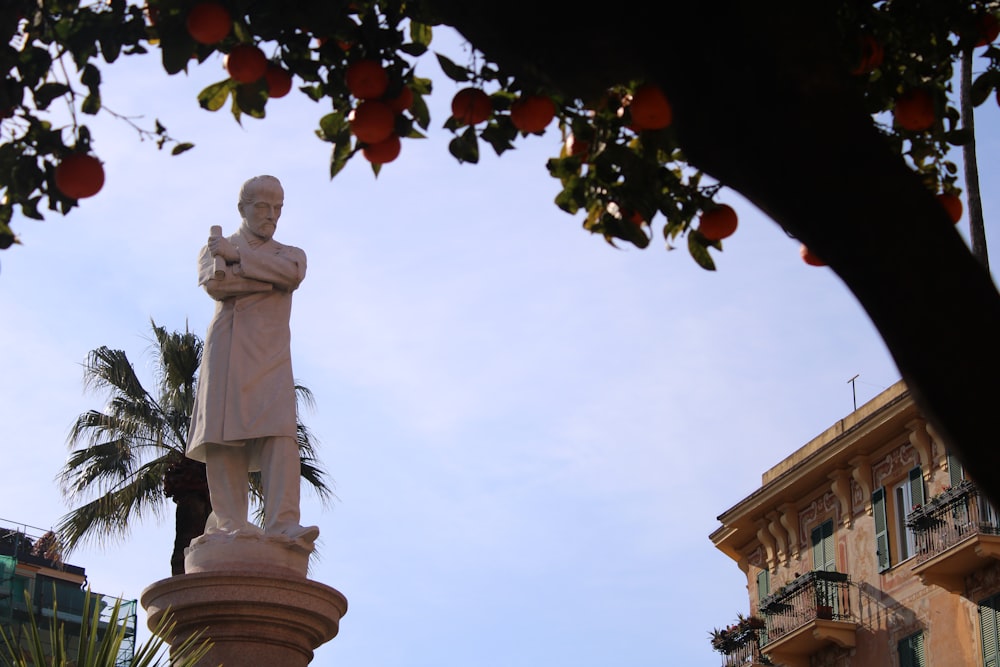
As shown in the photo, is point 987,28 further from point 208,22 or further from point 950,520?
point 950,520

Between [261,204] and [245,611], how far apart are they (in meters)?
2.75

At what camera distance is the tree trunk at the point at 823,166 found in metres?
2.43

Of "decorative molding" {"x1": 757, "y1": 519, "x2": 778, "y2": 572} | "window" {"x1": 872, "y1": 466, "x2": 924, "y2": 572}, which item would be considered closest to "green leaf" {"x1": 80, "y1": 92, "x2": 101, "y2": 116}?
"window" {"x1": 872, "y1": 466, "x2": 924, "y2": 572}

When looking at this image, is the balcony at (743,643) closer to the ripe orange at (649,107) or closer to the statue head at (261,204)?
the statue head at (261,204)

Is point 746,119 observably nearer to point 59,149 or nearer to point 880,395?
point 59,149

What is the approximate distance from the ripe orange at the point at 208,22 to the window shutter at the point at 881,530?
24629 mm

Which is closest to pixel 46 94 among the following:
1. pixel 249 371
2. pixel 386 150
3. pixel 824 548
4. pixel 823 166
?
pixel 386 150

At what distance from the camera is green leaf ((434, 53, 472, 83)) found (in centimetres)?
436

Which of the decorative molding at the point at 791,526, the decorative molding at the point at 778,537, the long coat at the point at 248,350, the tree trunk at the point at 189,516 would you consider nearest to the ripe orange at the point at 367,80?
the long coat at the point at 248,350

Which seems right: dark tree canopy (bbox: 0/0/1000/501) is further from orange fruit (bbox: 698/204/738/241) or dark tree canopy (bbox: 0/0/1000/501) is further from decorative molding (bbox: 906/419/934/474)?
decorative molding (bbox: 906/419/934/474)

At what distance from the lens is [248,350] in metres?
9.93

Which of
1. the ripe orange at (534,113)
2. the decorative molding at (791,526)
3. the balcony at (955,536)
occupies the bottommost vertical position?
the ripe orange at (534,113)

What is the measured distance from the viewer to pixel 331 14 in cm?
413

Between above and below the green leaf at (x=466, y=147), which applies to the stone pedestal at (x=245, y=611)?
above
